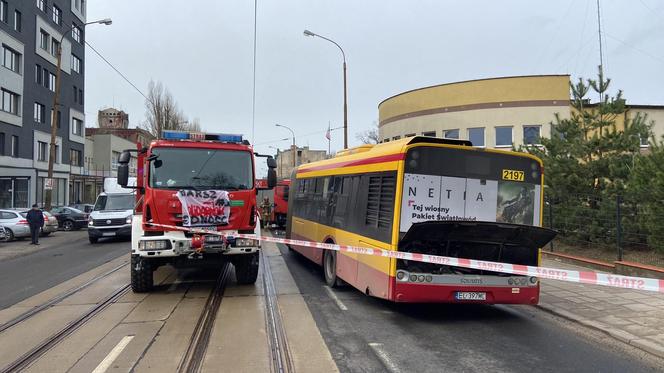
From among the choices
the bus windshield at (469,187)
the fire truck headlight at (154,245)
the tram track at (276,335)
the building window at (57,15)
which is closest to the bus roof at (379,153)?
the bus windshield at (469,187)

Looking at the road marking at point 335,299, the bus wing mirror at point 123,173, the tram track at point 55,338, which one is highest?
the bus wing mirror at point 123,173

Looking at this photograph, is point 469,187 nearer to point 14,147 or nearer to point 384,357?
point 384,357

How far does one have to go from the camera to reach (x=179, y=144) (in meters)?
9.27

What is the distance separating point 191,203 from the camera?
8.84 metres

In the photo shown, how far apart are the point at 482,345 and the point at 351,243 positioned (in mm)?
3035

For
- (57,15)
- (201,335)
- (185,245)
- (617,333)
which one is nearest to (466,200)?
(617,333)

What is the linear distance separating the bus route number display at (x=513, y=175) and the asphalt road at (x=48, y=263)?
847 centimetres

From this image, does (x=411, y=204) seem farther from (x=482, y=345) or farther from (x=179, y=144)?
(x=179, y=144)

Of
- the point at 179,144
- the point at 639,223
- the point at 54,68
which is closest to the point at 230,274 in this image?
the point at 179,144

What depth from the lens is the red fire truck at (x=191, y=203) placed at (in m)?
8.71

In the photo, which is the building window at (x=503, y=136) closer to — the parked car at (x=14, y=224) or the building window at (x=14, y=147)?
the parked car at (x=14, y=224)

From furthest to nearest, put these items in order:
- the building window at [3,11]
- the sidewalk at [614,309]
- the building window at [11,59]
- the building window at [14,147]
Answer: the building window at [14,147] < the building window at [11,59] < the building window at [3,11] < the sidewalk at [614,309]

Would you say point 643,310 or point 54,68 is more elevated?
point 54,68

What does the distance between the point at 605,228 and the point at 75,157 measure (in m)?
48.2
